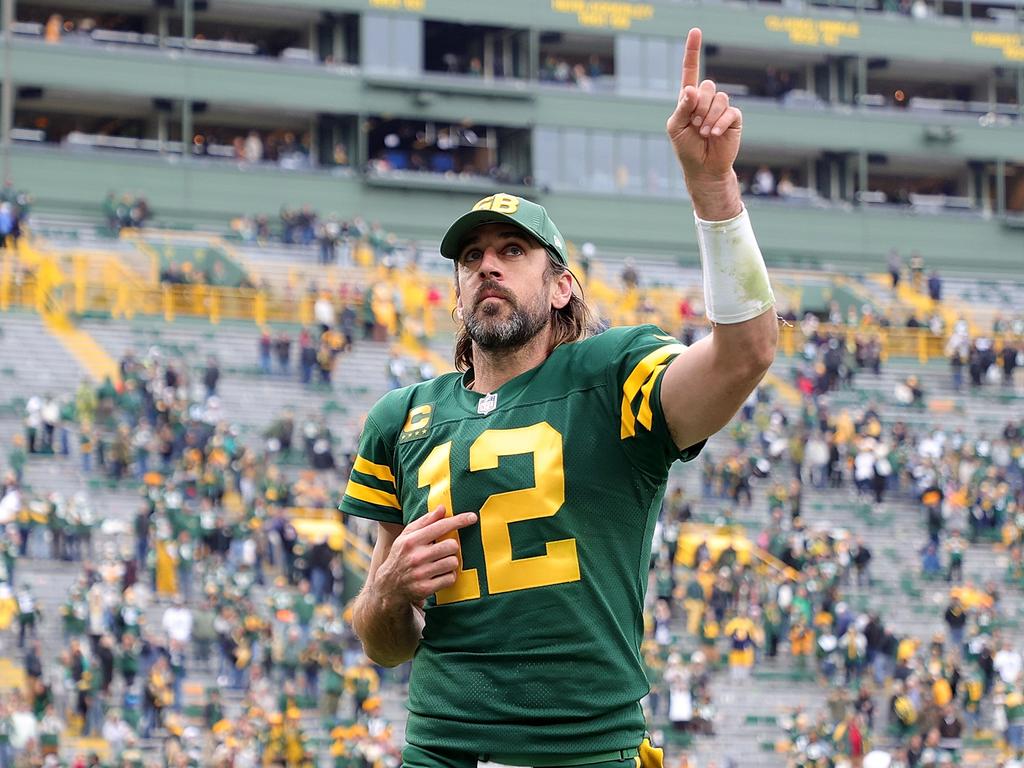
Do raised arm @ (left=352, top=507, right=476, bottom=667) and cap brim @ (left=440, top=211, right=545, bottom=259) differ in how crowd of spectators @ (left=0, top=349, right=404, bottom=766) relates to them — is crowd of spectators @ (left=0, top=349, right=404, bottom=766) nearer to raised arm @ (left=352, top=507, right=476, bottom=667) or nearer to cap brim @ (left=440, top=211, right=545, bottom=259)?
raised arm @ (left=352, top=507, right=476, bottom=667)

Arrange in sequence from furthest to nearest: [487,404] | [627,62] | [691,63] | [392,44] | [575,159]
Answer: [627,62] → [575,159] → [392,44] → [487,404] → [691,63]

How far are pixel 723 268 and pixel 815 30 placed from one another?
152 feet

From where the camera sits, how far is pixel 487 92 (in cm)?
4556

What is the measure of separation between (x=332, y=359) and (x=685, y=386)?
2763 centimetres

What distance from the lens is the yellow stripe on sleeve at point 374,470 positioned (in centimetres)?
507

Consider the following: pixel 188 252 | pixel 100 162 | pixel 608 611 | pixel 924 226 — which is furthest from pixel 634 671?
pixel 924 226

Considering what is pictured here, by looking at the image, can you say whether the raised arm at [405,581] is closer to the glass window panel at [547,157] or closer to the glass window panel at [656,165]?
the glass window panel at [547,157]

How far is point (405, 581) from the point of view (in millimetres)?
4691

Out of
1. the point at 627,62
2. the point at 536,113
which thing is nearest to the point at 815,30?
the point at 627,62

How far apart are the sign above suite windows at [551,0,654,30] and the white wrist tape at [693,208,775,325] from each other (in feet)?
143

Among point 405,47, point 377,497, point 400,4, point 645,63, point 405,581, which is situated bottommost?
point 405,581

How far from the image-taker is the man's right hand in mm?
4625

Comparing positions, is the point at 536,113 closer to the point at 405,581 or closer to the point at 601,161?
the point at 601,161

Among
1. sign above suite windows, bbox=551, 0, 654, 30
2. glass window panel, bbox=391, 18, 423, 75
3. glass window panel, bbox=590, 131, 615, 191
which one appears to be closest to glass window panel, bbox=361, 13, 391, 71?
glass window panel, bbox=391, 18, 423, 75
